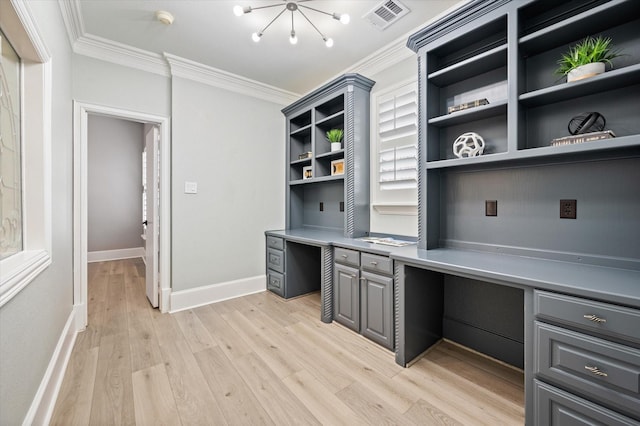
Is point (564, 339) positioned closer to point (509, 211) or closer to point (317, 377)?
point (509, 211)

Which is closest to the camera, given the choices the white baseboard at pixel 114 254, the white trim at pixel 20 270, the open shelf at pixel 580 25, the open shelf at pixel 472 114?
the white trim at pixel 20 270

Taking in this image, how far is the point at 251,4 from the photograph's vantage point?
2.17m

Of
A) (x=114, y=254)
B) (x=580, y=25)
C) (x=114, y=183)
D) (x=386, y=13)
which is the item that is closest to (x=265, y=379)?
(x=580, y=25)

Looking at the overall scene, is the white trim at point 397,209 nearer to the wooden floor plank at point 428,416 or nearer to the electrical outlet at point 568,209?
the electrical outlet at point 568,209

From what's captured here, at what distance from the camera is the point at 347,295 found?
250 cm

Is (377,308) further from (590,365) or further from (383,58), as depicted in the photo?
(383,58)

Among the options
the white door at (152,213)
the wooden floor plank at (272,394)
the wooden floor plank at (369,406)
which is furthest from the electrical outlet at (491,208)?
the white door at (152,213)

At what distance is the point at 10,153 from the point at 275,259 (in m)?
2.53

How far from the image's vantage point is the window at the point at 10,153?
127cm

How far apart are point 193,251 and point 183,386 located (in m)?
1.63

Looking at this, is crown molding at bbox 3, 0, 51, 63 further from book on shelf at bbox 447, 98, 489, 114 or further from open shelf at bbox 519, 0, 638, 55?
open shelf at bbox 519, 0, 638, 55

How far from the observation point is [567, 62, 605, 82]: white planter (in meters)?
1.43

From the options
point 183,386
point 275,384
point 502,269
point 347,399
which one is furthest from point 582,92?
point 183,386

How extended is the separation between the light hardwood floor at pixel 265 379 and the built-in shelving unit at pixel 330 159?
1.29m
